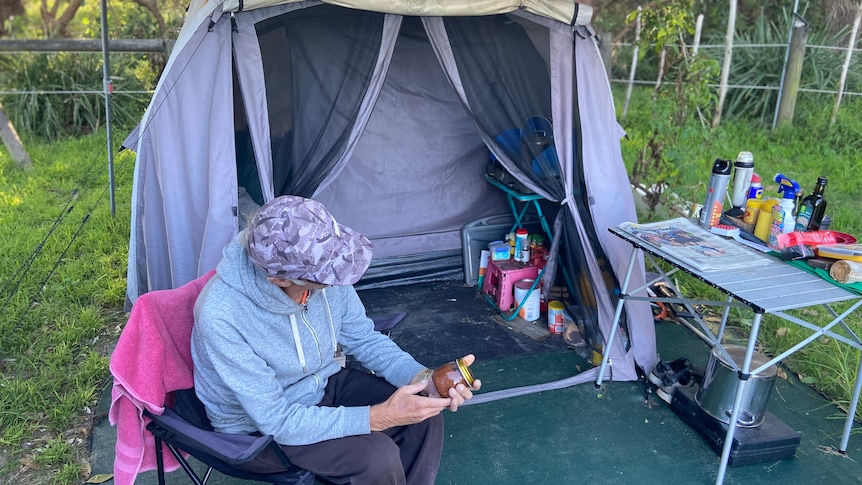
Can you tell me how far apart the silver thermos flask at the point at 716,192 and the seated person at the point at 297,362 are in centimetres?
138

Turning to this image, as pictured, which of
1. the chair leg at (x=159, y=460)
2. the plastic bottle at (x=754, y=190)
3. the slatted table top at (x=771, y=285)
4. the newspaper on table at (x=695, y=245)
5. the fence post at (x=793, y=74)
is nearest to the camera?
the chair leg at (x=159, y=460)

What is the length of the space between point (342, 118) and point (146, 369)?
5.12 ft

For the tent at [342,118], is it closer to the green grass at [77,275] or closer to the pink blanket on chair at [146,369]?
the green grass at [77,275]

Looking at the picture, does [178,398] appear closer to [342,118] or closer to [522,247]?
[342,118]

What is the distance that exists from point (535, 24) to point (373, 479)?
2125mm

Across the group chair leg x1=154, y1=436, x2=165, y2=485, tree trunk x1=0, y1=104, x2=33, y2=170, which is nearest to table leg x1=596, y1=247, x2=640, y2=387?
chair leg x1=154, y1=436, x2=165, y2=485

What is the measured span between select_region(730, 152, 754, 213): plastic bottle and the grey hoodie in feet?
5.55

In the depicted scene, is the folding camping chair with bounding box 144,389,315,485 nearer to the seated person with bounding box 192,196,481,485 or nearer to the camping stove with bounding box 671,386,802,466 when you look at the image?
the seated person with bounding box 192,196,481,485

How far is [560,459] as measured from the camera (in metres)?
2.46

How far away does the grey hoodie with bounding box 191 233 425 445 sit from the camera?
63.4 inches

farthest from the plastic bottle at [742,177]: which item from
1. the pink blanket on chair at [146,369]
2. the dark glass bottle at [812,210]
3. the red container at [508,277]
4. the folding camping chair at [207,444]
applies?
the pink blanket on chair at [146,369]

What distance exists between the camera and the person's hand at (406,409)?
1.67 metres

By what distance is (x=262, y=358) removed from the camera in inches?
66.5

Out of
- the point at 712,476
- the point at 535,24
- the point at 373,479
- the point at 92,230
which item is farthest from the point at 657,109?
the point at 92,230
